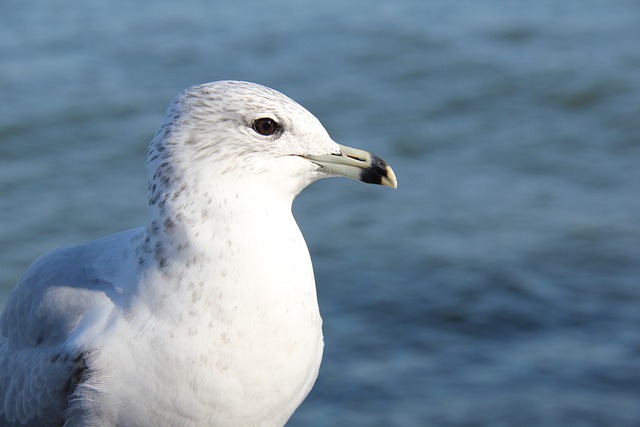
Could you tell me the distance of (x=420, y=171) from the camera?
8820 mm

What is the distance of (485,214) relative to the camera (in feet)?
27.0

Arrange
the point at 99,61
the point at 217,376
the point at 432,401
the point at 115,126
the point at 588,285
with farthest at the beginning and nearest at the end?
the point at 99,61 < the point at 115,126 < the point at 588,285 < the point at 432,401 < the point at 217,376

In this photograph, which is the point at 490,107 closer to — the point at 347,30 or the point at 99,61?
the point at 347,30

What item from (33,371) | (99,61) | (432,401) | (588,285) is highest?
(99,61)

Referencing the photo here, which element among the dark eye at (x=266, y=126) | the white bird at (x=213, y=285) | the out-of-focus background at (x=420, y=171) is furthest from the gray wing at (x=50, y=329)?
the out-of-focus background at (x=420, y=171)

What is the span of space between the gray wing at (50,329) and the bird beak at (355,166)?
0.75m

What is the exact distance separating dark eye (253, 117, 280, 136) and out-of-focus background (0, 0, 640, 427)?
3.09 metres

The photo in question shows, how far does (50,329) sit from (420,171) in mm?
5123

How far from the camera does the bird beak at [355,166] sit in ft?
12.5

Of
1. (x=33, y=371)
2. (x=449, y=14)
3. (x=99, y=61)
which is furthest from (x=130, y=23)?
(x=33, y=371)

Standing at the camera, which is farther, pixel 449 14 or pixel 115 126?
pixel 449 14

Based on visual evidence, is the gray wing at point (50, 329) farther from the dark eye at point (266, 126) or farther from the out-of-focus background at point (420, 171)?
the out-of-focus background at point (420, 171)

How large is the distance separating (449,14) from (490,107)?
4.91 feet

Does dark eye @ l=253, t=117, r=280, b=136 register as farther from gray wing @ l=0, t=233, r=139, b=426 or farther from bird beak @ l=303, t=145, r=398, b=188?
gray wing @ l=0, t=233, r=139, b=426
